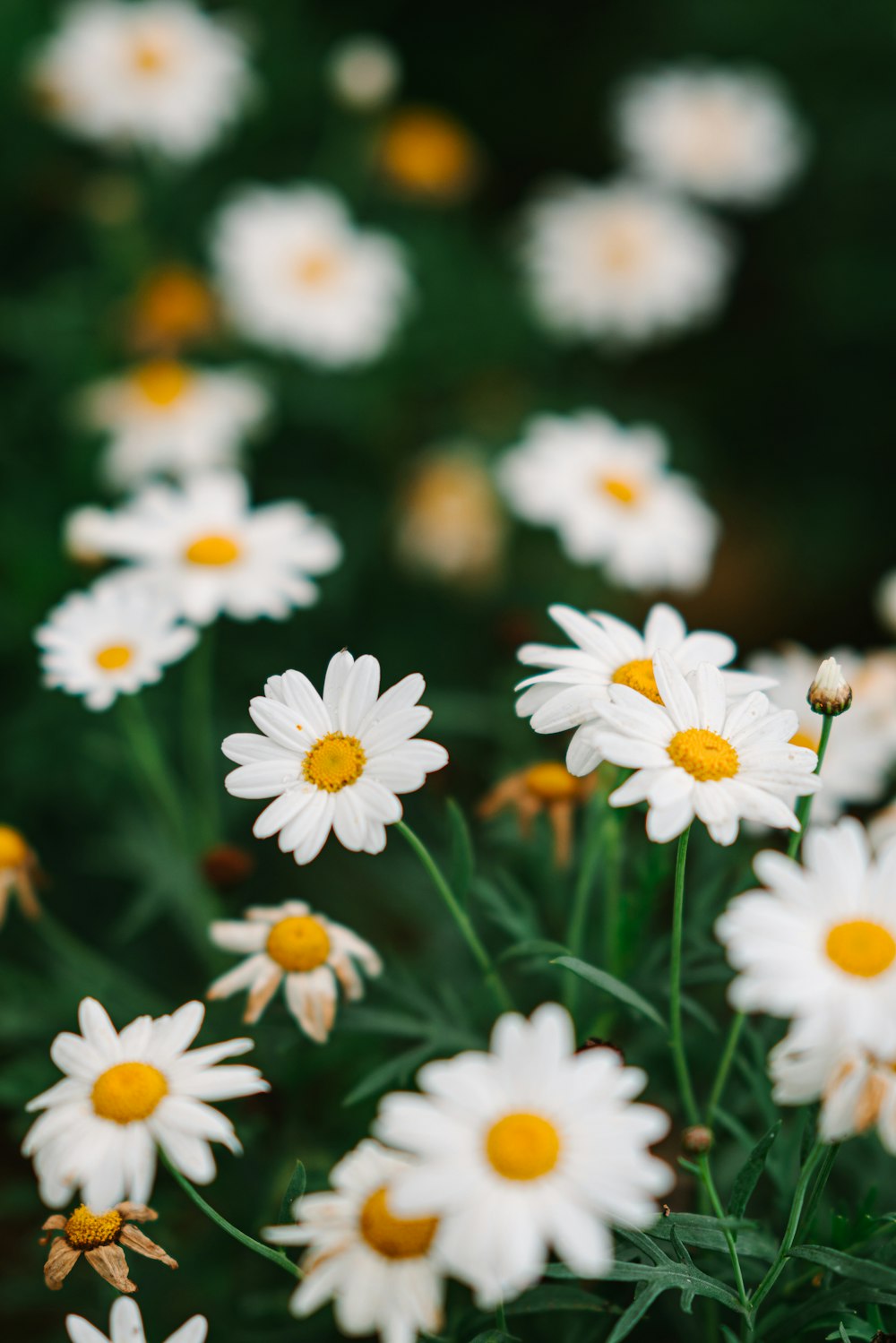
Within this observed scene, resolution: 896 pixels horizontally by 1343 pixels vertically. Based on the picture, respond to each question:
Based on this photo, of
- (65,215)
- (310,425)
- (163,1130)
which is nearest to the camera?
(163,1130)

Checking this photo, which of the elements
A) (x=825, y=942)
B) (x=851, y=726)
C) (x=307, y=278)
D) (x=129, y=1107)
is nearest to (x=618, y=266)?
(x=307, y=278)

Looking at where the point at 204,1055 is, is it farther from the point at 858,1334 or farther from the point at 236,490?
the point at 236,490

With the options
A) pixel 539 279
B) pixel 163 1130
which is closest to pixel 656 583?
pixel 163 1130

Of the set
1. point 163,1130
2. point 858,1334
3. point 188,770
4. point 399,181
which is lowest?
point 188,770

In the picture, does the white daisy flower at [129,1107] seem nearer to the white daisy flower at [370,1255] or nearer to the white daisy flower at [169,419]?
the white daisy flower at [370,1255]

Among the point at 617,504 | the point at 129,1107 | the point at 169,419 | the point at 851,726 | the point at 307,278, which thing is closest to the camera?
the point at 129,1107

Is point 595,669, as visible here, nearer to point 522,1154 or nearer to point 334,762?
point 334,762

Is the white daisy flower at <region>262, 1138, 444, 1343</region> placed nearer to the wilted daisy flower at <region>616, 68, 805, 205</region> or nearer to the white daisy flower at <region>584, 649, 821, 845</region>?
the white daisy flower at <region>584, 649, 821, 845</region>
